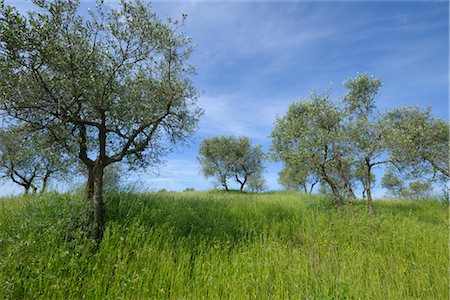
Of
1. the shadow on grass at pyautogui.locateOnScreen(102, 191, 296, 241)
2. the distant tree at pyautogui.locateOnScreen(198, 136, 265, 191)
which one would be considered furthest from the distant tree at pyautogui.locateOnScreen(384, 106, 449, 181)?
the distant tree at pyautogui.locateOnScreen(198, 136, 265, 191)

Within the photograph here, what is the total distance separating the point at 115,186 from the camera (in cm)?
1337

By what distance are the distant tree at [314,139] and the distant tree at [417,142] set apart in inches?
158

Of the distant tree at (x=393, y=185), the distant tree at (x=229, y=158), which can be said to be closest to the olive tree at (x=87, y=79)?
the distant tree at (x=229, y=158)

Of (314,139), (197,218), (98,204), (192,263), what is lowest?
(192,263)

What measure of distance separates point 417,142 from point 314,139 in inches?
355

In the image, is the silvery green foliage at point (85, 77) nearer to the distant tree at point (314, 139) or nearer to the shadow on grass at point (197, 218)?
the shadow on grass at point (197, 218)

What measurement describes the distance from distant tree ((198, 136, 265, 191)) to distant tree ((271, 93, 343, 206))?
27.1 meters

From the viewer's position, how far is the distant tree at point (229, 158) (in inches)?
1841

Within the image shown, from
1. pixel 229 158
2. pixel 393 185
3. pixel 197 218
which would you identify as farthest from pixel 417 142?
pixel 393 185

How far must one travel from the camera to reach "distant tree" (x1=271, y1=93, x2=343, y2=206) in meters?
16.7

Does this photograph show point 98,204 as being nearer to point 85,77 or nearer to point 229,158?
point 85,77

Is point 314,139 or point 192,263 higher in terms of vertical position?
point 314,139

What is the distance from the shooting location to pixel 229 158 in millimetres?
45969

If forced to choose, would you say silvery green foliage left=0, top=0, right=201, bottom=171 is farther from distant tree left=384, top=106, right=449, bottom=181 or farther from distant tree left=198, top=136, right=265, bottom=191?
distant tree left=198, top=136, right=265, bottom=191
